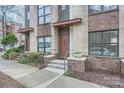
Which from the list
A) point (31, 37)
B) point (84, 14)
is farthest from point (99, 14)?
point (31, 37)

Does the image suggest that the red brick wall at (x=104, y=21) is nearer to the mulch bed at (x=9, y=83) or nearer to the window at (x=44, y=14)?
the window at (x=44, y=14)

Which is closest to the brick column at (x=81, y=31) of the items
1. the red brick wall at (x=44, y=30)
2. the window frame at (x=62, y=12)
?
the window frame at (x=62, y=12)

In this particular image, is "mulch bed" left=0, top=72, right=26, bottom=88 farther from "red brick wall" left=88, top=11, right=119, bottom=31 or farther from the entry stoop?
"red brick wall" left=88, top=11, right=119, bottom=31

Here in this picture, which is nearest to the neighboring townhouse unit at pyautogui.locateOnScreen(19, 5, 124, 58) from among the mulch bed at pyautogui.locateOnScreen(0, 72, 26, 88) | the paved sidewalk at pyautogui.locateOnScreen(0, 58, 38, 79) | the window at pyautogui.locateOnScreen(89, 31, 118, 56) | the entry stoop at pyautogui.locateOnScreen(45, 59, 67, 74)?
the window at pyautogui.locateOnScreen(89, 31, 118, 56)

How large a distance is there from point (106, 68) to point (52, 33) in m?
5.94

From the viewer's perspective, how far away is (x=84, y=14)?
40.0 feet

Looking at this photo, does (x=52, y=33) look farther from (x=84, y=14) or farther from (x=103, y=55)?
(x=103, y=55)

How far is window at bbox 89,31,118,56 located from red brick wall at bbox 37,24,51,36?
459 centimetres

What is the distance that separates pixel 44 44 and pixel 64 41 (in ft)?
7.35

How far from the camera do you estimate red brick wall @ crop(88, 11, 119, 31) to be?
10.8 meters

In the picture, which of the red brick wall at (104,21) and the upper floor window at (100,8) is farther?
the upper floor window at (100,8)

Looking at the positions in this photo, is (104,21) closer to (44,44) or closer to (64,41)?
(64,41)

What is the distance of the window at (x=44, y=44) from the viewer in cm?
1527

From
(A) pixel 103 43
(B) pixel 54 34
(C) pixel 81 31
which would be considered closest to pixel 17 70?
(B) pixel 54 34
